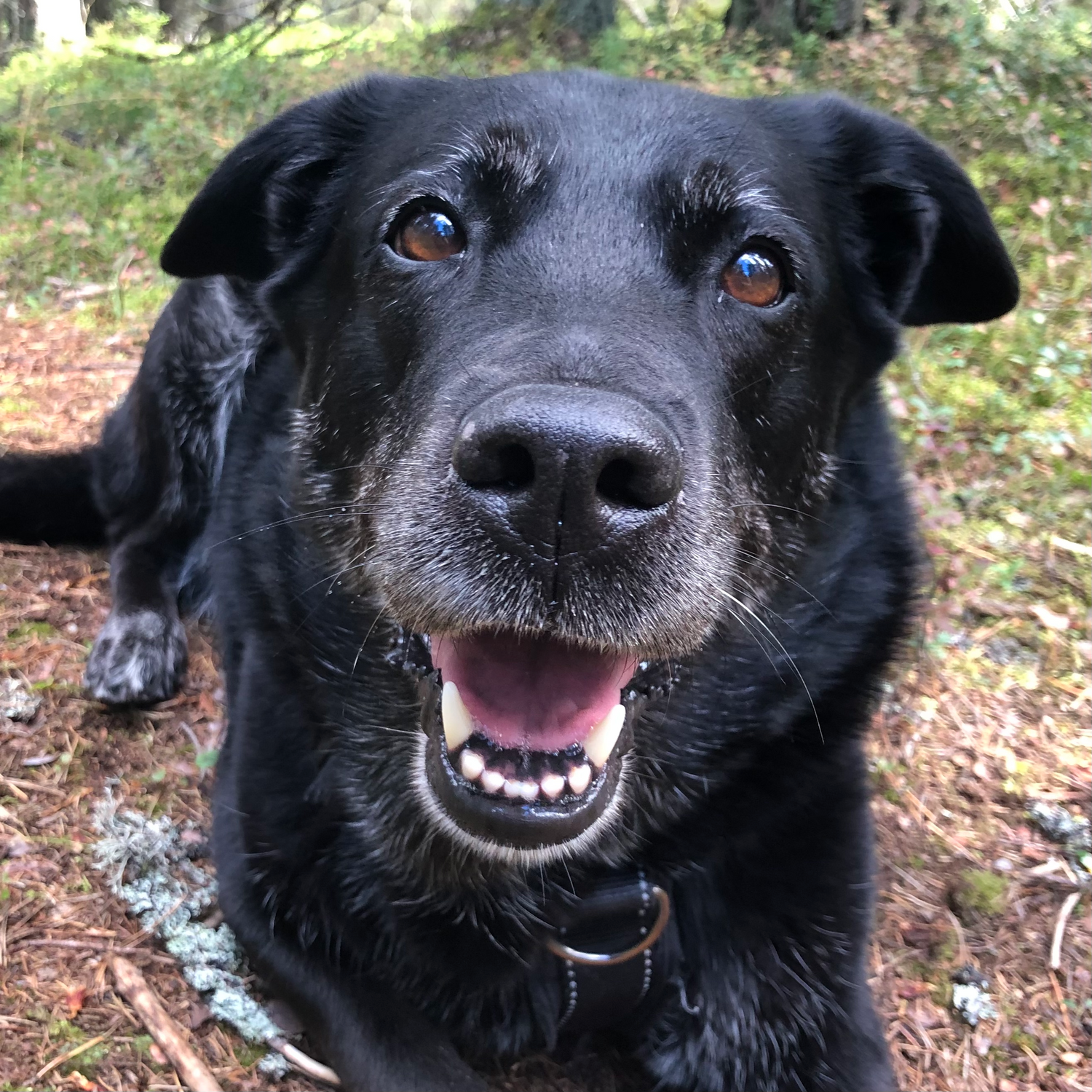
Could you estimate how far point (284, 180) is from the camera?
245cm

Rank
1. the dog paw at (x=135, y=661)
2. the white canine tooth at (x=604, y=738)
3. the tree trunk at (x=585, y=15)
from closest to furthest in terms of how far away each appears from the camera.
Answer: the white canine tooth at (x=604, y=738) → the dog paw at (x=135, y=661) → the tree trunk at (x=585, y=15)

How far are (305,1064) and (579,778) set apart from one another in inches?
38.9

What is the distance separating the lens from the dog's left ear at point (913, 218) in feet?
7.50

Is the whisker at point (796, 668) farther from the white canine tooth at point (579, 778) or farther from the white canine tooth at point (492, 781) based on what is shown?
the white canine tooth at point (492, 781)

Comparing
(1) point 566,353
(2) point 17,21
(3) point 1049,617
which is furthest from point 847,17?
(2) point 17,21

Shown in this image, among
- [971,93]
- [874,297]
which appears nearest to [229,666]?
[874,297]

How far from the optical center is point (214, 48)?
891 cm

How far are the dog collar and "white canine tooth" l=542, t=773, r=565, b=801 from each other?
0.60 meters

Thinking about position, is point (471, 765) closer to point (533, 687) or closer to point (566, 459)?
point (533, 687)

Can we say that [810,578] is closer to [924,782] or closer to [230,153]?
[924,782]

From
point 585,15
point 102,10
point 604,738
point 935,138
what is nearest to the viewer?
point 604,738

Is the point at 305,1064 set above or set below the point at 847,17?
below

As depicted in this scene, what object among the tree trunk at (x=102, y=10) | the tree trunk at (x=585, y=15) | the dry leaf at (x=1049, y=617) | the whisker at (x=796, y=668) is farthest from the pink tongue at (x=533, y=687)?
the tree trunk at (x=102, y=10)

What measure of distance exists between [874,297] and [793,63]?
637cm
